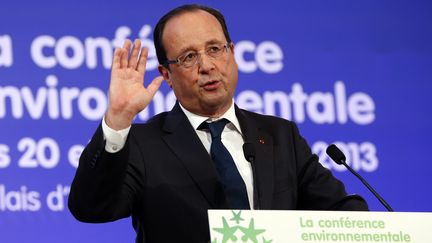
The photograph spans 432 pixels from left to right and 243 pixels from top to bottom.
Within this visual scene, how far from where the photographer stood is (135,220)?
2764 mm

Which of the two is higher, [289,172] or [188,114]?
[188,114]

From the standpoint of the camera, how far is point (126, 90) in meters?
2.42

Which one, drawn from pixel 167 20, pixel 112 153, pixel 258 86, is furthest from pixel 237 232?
pixel 258 86

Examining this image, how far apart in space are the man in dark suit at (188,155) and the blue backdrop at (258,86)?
3.30ft

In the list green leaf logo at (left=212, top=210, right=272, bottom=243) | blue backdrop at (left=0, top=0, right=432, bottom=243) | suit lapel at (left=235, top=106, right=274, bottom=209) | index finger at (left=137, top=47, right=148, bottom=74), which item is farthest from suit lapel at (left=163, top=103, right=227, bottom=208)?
blue backdrop at (left=0, top=0, right=432, bottom=243)

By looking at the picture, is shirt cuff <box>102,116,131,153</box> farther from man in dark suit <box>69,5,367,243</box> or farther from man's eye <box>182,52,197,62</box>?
man's eye <box>182,52,197,62</box>

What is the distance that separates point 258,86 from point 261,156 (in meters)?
1.31

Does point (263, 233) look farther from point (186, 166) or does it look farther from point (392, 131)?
point (392, 131)

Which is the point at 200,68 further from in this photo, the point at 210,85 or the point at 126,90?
the point at 126,90

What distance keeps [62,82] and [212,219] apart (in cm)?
206

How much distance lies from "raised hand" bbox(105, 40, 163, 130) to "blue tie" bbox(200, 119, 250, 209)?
1.28 feet

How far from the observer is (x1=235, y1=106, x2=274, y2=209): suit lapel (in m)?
2.69

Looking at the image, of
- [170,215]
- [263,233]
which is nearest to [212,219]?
[263,233]

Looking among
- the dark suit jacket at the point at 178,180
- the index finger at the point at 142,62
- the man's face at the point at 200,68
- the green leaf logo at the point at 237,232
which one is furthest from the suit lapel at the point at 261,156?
the green leaf logo at the point at 237,232
